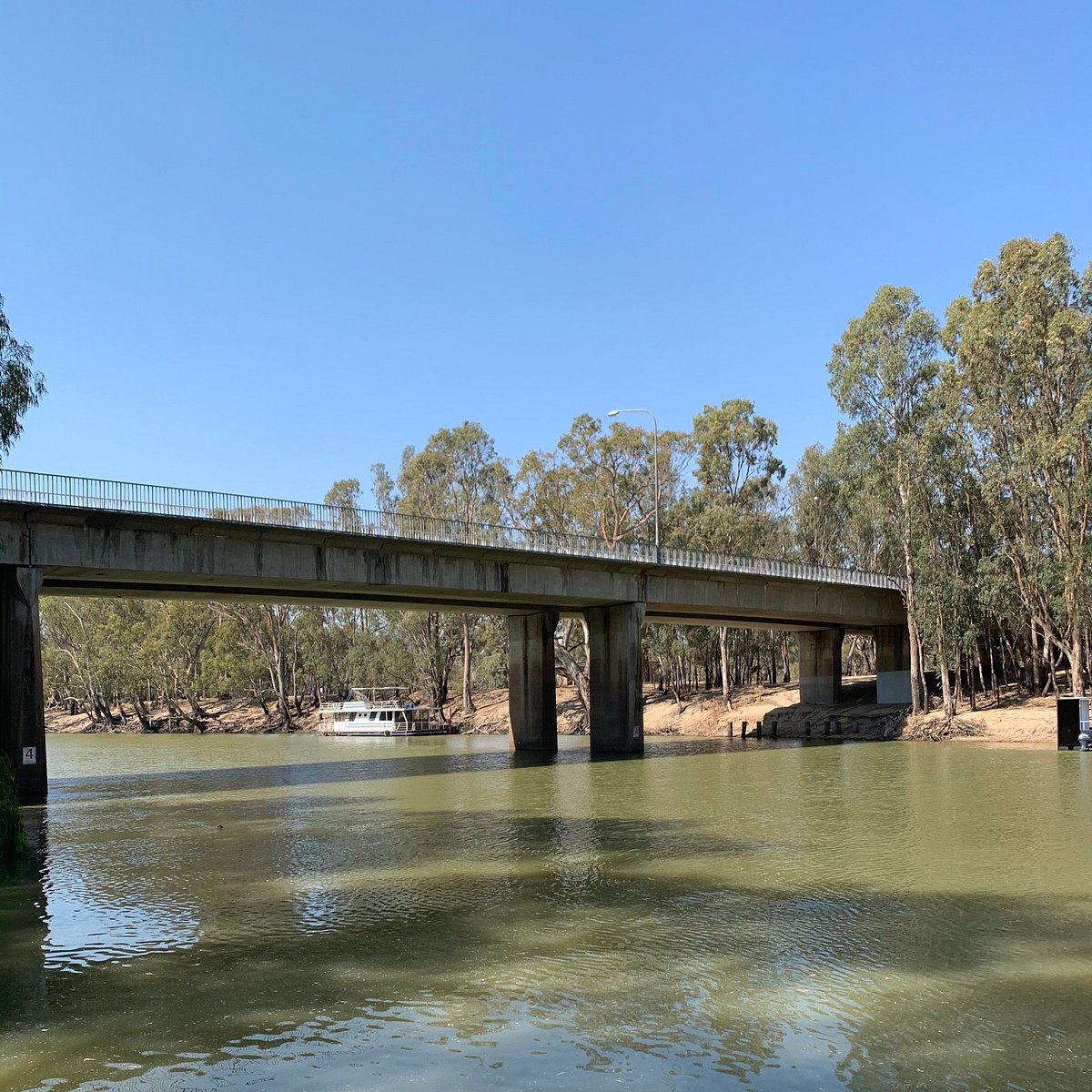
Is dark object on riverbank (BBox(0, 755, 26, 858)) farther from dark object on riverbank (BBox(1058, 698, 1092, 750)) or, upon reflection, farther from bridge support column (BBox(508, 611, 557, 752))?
dark object on riverbank (BBox(1058, 698, 1092, 750))

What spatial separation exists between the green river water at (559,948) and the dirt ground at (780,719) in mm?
27665

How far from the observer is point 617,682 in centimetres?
5131

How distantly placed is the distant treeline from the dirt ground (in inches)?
74.1

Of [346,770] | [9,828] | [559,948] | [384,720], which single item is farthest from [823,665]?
[559,948]

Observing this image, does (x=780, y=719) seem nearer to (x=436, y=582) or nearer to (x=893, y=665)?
(x=893, y=665)

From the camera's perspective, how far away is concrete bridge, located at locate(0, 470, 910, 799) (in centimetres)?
3347

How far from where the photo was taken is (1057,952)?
1244 centimetres

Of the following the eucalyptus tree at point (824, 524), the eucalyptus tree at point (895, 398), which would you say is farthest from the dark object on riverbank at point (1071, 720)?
the eucalyptus tree at point (824, 524)

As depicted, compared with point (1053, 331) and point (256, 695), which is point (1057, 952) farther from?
point (256, 695)

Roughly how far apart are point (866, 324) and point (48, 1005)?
56.4 m

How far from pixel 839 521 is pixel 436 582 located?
54692 millimetres

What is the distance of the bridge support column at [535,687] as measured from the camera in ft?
177

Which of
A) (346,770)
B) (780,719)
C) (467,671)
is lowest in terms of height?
(780,719)

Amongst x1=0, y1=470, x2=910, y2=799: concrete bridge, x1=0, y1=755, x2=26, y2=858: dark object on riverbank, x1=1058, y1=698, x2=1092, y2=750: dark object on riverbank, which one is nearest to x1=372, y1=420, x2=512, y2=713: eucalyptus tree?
x1=0, y1=470, x2=910, y2=799: concrete bridge
